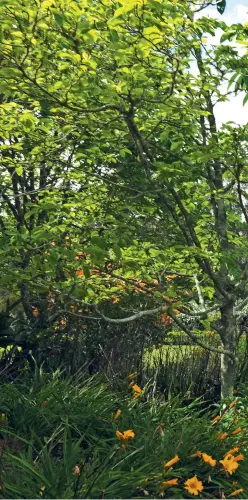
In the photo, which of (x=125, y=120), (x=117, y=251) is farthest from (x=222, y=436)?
(x=125, y=120)

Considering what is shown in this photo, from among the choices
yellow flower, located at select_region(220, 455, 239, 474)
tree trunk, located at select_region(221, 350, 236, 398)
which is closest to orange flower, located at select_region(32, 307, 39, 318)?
tree trunk, located at select_region(221, 350, 236, 398)

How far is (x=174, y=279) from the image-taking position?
9547mm

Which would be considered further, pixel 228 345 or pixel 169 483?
pixel 228 345

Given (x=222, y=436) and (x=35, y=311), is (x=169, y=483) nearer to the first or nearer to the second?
(x=222, y=436)

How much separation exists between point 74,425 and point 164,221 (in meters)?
3.58

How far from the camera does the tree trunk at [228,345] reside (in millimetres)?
7016

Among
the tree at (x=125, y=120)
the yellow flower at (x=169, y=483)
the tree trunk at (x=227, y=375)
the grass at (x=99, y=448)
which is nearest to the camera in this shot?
the yellow flower at (x=169, y=483)

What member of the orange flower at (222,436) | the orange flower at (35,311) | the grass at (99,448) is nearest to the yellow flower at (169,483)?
the grass at (99,448)

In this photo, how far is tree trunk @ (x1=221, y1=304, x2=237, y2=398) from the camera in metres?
7.02

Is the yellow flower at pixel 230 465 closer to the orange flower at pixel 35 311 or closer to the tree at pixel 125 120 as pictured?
the tree at pixel 125 120

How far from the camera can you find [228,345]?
23.2ft

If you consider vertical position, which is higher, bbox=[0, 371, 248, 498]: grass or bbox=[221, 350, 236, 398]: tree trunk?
bbox=[221, 350, 236, 398]: tree trunk

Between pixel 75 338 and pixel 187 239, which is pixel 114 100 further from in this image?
pixel 75 338

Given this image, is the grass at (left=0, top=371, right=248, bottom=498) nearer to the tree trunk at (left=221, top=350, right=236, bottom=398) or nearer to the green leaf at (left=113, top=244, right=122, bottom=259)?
the tree trunk at (left=221, top=350, right=236, bottom=398)
